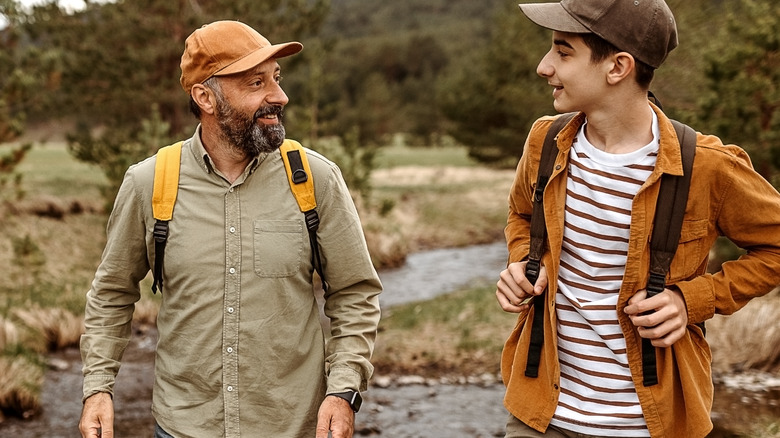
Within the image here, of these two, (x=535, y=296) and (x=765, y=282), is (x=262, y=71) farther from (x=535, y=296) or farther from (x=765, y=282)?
(x=765, y=282)

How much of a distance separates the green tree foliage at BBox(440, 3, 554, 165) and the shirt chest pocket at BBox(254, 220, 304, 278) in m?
22.0

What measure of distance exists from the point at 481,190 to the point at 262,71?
87.6ft

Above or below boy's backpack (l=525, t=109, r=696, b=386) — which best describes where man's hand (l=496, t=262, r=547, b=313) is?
below

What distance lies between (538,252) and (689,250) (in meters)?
0.52

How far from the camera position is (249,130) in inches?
128

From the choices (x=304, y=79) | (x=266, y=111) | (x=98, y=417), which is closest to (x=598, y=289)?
(x=266, y=111)

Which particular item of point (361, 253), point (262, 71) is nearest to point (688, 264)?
point (361, 253)

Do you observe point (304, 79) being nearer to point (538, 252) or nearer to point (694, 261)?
point (538, 252)

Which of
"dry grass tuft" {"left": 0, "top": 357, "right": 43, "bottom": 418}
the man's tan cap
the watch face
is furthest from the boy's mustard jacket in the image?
"dry grass tuft" {"left": 0, "top": 357, "right": 43, "bottom": 418}

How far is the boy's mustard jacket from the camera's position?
8.86 feet

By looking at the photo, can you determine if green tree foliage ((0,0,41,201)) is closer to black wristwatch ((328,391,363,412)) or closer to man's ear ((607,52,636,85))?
black wristwatch ((328,391,363,412))

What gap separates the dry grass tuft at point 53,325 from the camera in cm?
1067

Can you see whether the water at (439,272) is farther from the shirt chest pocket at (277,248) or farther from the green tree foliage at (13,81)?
the shirt chest pocket at (277,248)

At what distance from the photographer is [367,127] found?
52.5 meters
